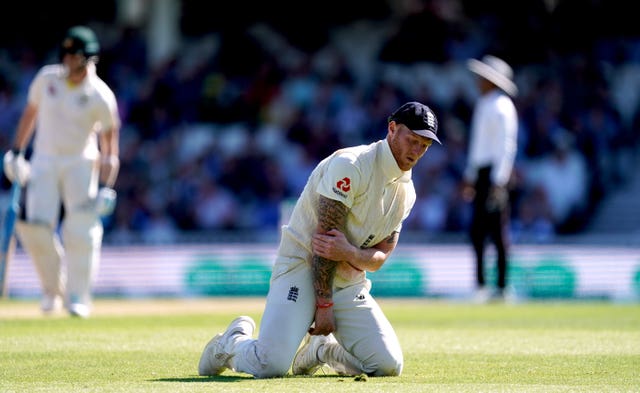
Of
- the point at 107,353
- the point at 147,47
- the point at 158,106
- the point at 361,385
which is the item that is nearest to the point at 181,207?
the point at 158,106

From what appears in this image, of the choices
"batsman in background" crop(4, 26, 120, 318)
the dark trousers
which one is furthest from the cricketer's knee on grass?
the dark trousers

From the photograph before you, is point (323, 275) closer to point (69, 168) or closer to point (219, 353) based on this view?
point (219, 353)

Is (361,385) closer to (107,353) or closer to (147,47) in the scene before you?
(107,353)

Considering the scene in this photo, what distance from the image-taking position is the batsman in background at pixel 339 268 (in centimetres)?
786

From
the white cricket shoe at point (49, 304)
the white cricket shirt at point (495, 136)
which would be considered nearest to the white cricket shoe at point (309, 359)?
the white cricket shoe at point (49, 304)

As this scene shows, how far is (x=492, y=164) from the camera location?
1572cm

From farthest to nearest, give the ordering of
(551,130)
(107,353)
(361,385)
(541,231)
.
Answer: (551,130)
(541,231)
(107,353)
(361,385)

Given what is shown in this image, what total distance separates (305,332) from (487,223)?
7.84 metres

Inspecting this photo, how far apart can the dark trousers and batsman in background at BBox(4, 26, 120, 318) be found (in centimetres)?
466

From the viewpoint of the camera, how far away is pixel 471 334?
11125mm

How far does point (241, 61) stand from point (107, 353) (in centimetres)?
1670

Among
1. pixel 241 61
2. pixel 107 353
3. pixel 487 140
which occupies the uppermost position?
pixel 241 61

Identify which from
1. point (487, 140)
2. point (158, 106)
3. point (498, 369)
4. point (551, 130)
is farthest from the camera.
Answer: point (158, 106)

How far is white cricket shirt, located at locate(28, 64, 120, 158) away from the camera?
504 inches
